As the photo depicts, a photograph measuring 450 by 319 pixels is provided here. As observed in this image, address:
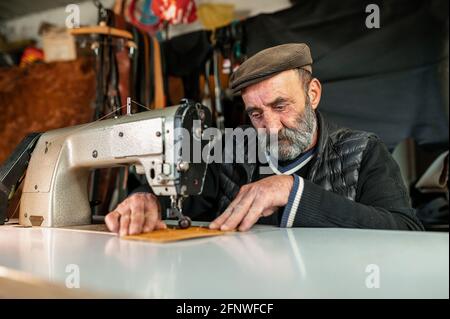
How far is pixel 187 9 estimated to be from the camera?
3.60 metres

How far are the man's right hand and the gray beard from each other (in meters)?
0.60

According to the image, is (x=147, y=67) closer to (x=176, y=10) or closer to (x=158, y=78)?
(x=158, y=78)

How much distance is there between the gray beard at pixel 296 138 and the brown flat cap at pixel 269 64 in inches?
7.0

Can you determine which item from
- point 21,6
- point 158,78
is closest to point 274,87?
point 158,78

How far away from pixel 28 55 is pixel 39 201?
3331 millimetres

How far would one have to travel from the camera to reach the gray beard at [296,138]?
5.90 ft

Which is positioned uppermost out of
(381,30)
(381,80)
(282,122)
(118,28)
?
(118,28)

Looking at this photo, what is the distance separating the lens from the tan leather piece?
112 centimetres

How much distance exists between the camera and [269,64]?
175 centimetres

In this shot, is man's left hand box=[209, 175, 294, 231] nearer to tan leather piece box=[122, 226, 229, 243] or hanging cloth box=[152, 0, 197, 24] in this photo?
tan leather piece box=[122, 226, 229, 243]

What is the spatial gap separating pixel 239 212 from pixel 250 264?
446 millimetres
